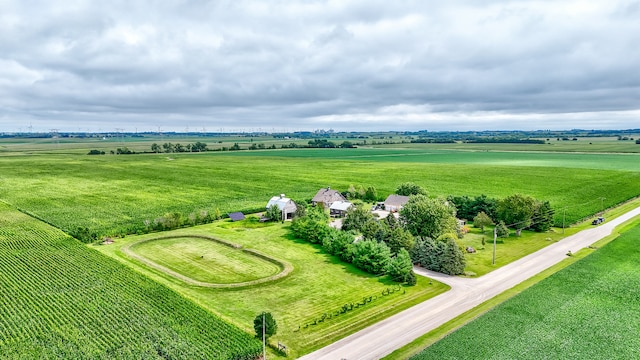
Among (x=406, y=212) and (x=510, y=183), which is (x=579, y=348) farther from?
(x=510, y=183)

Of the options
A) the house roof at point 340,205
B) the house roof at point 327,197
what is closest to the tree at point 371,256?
the house roof at point 340,205

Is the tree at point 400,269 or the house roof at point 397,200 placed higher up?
the house roof at point 397,200

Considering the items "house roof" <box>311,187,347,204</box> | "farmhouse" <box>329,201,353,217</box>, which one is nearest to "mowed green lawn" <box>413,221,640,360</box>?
"farmhouse" <box>329,201,353,217</box>

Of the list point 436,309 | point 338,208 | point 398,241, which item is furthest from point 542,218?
point 436,309

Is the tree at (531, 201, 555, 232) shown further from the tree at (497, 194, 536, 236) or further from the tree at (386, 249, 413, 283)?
the tree at (386, 249, 413, 283)

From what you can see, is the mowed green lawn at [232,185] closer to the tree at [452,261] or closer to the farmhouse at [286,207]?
the farmhouse at [286,207]

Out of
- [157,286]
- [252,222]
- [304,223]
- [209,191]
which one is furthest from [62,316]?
[209,191]
